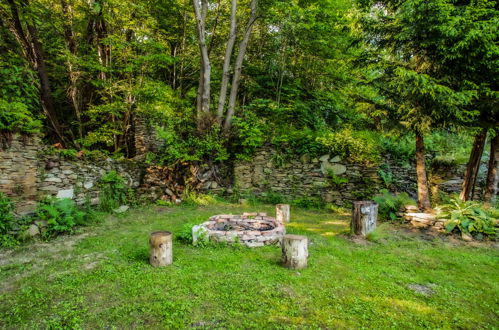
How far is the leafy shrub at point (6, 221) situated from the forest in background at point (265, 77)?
1533 mm

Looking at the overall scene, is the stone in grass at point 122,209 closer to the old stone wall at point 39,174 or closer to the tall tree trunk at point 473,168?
the old stone wall at point 39,174

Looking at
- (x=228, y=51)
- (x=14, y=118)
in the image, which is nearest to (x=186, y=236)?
(x=14, y=118)

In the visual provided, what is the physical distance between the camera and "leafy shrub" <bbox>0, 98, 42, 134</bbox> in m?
4.96

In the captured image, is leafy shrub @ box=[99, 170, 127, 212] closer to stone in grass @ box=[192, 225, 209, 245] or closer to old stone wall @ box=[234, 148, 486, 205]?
stone in grass @ box=[192, 225, 209, 245]

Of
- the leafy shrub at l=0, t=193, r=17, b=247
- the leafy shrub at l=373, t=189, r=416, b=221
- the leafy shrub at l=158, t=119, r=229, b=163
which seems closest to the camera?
the leafy shrub at l=0, t=193, r=17, b=247

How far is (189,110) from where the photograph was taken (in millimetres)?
9406

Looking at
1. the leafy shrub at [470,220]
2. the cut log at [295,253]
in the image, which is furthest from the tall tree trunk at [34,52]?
the leafy shrub at [470,220]

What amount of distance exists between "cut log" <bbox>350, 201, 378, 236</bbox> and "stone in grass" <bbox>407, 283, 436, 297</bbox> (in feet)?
6.66

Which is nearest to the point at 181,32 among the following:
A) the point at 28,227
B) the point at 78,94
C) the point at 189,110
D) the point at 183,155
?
the point at 189,110

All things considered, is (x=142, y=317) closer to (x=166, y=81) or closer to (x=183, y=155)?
(x=183, y=155)

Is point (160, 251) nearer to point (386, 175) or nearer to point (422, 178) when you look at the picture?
point (422, 178)

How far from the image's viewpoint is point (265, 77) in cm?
1120

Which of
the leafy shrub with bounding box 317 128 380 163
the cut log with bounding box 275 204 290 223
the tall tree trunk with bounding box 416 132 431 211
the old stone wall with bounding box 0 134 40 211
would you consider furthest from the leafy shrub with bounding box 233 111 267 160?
the old stone wall with bounding box 0 134 40 211

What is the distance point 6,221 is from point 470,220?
9.56 m
